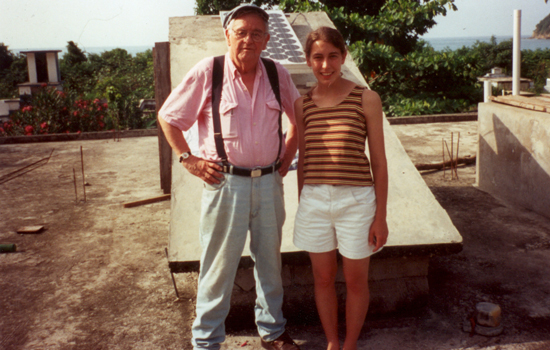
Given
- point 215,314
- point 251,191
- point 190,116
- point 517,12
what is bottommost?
point 215,314

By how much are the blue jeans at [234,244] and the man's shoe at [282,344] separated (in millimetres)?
37

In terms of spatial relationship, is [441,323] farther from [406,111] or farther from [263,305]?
[406,111]

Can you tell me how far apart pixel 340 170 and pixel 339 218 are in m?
0.25

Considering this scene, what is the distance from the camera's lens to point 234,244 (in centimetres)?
312

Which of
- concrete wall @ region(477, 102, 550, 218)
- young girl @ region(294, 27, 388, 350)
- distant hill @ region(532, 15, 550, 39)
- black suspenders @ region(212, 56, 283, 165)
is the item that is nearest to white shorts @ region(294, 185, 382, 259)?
young girl @ region(294, 27, 388, 350)

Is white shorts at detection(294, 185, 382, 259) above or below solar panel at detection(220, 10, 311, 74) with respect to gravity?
below

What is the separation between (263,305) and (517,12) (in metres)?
5.09

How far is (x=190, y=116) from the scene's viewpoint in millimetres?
3045

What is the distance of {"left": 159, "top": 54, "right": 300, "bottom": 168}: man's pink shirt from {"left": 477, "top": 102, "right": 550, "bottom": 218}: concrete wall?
372cm

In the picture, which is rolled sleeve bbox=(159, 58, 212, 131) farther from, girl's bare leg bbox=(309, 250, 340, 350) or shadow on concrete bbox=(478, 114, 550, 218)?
shadow on concrete bbox=(478, 114, 550, 218)

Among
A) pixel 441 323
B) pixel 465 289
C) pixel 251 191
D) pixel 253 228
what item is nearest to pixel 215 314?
pixel 253 228

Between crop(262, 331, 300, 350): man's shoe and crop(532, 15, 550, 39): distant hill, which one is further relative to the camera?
crop(532, 15, 550, 39): distant hill

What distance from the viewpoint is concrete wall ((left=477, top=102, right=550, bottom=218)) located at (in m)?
5.66

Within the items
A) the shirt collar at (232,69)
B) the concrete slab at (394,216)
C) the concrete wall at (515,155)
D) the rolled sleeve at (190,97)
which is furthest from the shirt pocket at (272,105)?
the concrete wall at (515,155)
